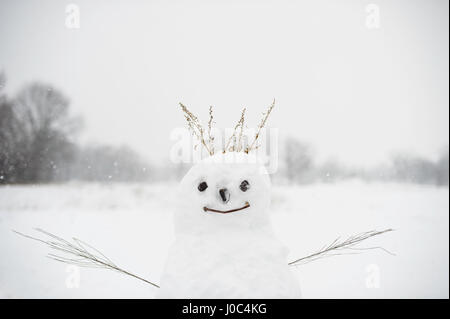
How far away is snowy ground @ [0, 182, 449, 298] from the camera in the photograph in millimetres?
3566

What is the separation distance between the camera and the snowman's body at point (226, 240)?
3.71 ft

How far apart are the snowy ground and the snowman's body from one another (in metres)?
2.75

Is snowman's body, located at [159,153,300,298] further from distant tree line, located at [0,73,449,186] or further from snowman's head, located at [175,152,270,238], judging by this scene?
distant tree line, located at [0,73,449,186]

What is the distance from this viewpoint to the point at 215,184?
1.23 metres

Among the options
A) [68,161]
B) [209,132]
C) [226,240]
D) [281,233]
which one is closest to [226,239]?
[226,240]

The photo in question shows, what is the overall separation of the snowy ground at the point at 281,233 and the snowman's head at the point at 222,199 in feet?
9.28

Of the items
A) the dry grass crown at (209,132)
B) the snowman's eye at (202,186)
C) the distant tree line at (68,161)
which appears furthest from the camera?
the distant tree line at (68,161)

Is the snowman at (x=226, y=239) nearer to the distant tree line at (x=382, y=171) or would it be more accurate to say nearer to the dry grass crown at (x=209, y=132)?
the dry grass crown at (x=209, y=132)

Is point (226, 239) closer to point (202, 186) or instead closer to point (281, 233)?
point (202, 186)

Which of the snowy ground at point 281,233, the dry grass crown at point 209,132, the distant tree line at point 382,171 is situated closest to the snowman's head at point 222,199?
the dry grass crown at point 209,132

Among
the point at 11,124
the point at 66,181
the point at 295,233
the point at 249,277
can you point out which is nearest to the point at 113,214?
the point at 66,181

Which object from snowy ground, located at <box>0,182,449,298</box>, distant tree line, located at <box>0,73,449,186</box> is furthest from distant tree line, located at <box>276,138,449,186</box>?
snowy ground, located at <box>0,182,449,298</box>
